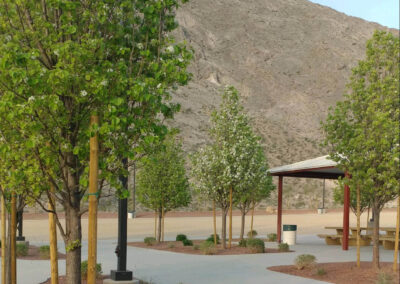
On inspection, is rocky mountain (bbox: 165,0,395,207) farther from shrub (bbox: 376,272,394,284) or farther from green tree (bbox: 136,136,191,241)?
shrub (bbox: 376,272,394,284)

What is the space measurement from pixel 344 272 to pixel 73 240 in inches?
298

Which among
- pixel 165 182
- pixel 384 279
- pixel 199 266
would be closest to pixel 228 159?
pixel 165 182

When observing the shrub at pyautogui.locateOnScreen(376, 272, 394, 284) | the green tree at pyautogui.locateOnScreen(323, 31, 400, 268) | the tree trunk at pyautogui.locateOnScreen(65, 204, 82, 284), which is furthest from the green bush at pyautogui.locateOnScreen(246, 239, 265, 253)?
the tree trunk at pyautogui.locateOnScreen(65, 204, 82, 284)

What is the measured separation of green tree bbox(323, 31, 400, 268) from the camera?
41.6ft

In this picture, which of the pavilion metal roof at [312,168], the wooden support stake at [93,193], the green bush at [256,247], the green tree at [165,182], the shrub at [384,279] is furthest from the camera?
the green tree at [165,182]

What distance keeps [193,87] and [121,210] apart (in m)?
84.9

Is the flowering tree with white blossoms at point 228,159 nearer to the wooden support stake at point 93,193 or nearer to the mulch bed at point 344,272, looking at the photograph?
the mulch bed at point 344,272

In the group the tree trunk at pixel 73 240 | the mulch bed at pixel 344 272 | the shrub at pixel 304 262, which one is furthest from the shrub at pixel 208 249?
the tree trunk at pixel 73 240

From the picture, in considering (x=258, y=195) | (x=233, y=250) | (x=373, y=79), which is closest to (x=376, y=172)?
(x=373, y=79)

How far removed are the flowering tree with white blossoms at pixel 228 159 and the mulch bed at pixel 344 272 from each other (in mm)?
5142

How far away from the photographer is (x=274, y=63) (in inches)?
4732

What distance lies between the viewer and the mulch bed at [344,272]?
491 inches

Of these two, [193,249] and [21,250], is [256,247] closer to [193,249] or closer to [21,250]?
[193,249]

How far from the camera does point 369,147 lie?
42.7 ft
